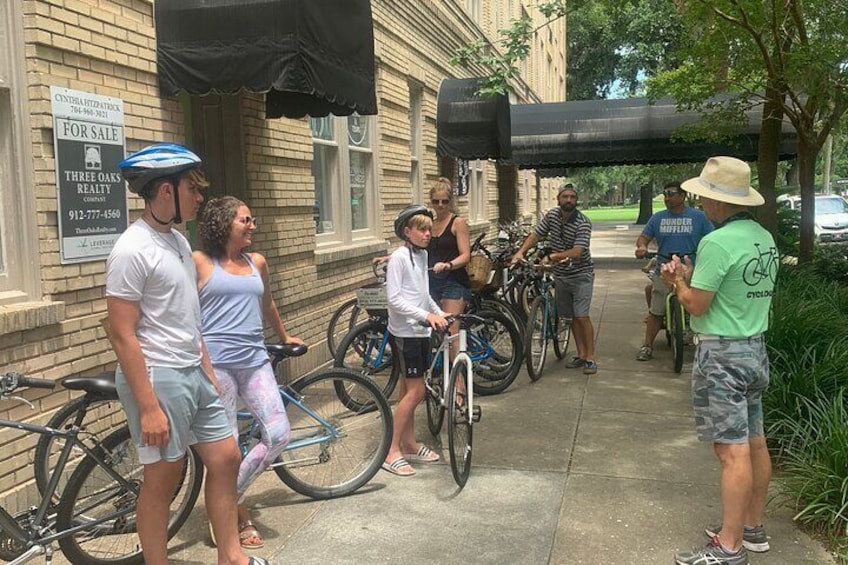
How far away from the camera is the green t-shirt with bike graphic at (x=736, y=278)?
3396mm

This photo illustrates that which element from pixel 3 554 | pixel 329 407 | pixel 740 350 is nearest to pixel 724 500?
pixel 740 350

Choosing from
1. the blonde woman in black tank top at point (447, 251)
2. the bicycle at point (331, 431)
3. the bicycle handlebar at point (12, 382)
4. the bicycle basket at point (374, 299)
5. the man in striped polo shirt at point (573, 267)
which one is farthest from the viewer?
the man in striped polo shirt at point (573, 267)

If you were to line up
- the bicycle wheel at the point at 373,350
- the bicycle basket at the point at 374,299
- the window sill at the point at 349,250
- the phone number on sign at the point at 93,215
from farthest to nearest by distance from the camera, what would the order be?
the window sill at the point at 349,250
the bicycle basket at the point at 374,299
the bicycle wheel at the point at 373,350
the phone number on sign at the point at 93,215

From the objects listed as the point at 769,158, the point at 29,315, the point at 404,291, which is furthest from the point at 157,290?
the point at 769,158

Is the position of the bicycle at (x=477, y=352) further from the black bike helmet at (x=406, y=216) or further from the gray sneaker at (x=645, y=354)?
the gray sneaker at (x=645, y=354)

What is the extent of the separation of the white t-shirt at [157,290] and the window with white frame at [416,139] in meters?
8.25

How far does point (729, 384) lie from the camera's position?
136 inches

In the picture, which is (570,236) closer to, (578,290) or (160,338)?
(578,290)

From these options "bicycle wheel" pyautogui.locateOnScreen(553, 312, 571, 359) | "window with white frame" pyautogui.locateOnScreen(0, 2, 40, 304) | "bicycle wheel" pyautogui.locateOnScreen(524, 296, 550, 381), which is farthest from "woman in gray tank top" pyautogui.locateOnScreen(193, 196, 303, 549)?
"bicycle wheel" pyautogui.locateOnScreen(553, 312, 571, 359)

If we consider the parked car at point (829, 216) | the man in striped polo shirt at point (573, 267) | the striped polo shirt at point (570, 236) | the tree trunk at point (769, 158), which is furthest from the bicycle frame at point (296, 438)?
the parked car at point (829, 216)

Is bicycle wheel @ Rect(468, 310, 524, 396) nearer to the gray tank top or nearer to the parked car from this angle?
the gray tank top

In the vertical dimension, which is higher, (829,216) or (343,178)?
(343,178)

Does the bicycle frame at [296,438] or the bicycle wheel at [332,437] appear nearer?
the bicycle frame at [296,438]

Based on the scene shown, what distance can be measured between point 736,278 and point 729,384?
1.64 feet
